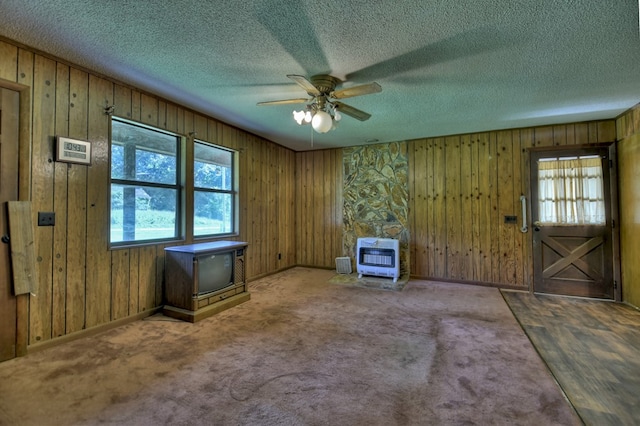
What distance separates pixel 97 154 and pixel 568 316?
540 cm

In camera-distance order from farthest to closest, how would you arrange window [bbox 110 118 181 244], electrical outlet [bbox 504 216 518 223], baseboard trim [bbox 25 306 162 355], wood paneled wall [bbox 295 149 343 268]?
wood paneled wall [bbox 295 149 343 268]
electrical outlet [bbox 504 216 518 223]
window [bbox 110 118 181 244]
baseboard trim [bbox 25 306 162 355]

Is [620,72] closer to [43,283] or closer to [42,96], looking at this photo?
[42,96]

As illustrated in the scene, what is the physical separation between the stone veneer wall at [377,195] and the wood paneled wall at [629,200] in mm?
2805

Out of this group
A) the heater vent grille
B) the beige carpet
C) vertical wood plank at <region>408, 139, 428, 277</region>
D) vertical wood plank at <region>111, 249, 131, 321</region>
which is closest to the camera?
the beige carpet

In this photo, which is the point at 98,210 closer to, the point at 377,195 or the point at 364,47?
the point at 364,47

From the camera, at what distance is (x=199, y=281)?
3.21 m

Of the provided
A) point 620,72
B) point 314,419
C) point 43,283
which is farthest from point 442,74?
point 43,283

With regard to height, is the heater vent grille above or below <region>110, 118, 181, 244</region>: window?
below

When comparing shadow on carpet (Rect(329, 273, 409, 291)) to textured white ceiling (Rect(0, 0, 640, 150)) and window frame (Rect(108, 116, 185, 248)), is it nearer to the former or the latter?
window frame (Rect(108, 116, 185, 248))

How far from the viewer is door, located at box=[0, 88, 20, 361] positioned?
2.24m

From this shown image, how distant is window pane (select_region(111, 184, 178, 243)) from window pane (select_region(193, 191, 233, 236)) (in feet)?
1.22

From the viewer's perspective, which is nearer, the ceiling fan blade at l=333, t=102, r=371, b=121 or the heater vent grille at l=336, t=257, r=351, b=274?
the ceiling fan blade at l=333, t=102, r=371, b=121

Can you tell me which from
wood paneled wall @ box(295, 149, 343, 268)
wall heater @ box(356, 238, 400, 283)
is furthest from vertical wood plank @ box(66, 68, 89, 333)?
wood paneled wall @ box(295, 149, 343, 268)

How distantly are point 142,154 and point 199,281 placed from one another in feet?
5.29
